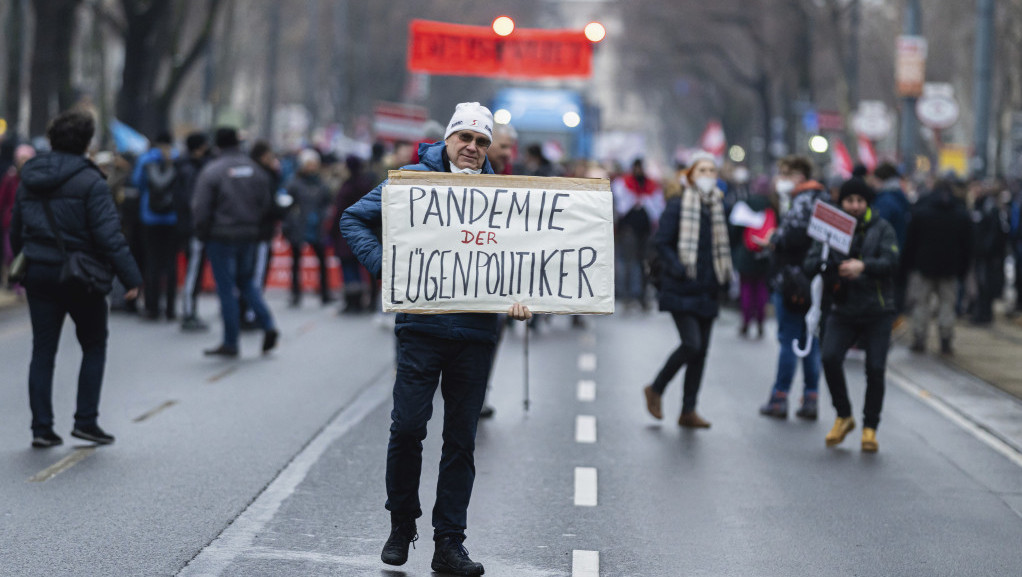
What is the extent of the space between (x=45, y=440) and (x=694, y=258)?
13.4 feet

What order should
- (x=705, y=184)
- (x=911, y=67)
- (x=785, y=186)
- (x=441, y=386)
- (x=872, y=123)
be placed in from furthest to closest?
(x=872, y=123), (x=911, y=67), (x=785, y=186), (x=705, y=184), (x=441, y=386)

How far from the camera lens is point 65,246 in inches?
357

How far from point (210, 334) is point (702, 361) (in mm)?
6731

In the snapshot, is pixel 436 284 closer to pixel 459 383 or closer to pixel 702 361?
pixel 459 383

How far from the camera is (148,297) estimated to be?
56.6 feet

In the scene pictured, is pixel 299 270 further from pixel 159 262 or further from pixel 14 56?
pixel 14 56

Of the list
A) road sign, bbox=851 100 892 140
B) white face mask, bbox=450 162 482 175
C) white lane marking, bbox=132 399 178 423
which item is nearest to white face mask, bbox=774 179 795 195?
white lane marking, bbox=132 399 178 423

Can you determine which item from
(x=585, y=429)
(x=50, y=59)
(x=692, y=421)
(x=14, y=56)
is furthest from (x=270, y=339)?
(x=14, y=56)

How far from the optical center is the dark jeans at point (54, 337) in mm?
9148

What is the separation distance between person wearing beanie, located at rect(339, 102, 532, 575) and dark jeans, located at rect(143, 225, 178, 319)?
10531 mm

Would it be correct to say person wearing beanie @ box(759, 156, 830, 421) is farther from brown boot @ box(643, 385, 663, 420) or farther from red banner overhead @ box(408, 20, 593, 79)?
red banner overhead @ box(408, 20, 593, 79)

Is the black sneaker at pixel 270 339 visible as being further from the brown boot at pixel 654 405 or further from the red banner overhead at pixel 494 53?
the red banner overhead at pixel 494 53

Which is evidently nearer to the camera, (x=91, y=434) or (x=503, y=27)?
(x=91, y=434)

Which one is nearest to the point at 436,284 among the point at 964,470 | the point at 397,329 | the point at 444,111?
the point at 397,329
